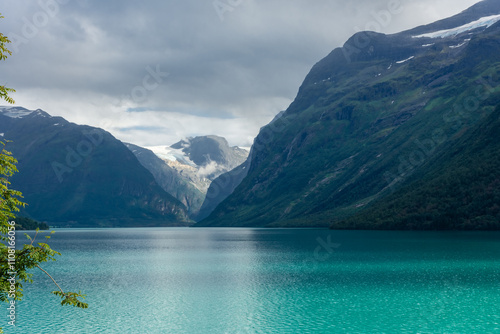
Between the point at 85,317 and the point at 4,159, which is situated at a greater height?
the point at 4,159

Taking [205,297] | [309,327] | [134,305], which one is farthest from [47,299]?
[309,327]

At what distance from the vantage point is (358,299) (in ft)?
231

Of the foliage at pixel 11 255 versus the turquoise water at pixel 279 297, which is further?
the turquoise water at pixel 279 297

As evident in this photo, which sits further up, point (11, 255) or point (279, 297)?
point (11, 255)

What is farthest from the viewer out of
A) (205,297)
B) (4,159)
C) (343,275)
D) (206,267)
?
(206,267)

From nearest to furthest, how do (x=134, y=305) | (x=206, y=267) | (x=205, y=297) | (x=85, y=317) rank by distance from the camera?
(x=85, y=317), (x=134, y=305), (x=205, y=297), (x=206, y=267)

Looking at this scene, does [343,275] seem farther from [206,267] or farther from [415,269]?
[206,267]

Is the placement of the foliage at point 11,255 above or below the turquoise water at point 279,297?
above

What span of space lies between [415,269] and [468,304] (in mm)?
38721

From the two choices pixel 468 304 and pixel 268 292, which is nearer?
pixel 468 304

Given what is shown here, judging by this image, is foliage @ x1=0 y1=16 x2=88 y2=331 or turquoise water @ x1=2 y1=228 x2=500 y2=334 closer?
foliage @ x1=0 y1=16 x2=88 y2=331

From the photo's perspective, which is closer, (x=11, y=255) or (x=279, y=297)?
(x=11, y=255)

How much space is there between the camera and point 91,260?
460 feet

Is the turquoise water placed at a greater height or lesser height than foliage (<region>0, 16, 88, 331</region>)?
lesser
